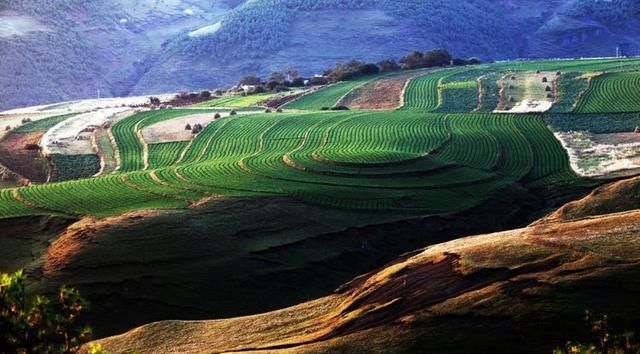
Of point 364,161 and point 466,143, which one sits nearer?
point 364,161

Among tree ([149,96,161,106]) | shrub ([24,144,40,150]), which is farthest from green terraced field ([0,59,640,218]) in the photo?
tree ([149,96,161,106])

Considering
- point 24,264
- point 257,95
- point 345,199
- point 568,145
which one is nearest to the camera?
point 24,264

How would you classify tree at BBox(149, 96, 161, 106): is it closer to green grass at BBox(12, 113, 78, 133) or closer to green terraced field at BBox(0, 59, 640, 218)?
green terraced field at BBox(0, 59, 640, 218)

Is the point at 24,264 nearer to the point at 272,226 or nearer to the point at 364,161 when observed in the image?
the point at 272,226

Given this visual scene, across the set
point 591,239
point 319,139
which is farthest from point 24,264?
point 319,139

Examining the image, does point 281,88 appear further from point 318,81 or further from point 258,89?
point 318,81

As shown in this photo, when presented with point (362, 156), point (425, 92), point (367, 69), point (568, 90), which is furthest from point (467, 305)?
point (367, 69)

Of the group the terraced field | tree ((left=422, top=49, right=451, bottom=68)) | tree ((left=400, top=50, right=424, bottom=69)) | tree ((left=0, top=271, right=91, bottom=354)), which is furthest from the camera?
tree ((left=422, top=49, right=451, bottom=68))
